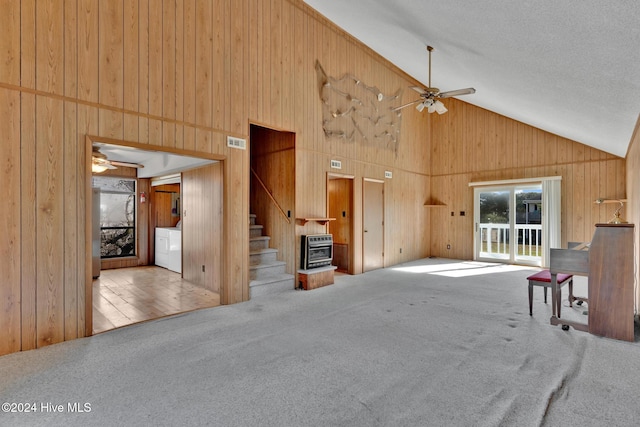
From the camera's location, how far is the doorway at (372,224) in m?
6.89

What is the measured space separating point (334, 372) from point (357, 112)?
5444 mm

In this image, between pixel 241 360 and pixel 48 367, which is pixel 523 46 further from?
pixel 48 367

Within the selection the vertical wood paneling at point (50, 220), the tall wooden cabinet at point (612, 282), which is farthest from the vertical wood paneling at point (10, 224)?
the tall wooden cabinet at point (612, 282)

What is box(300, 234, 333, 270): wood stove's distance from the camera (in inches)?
215

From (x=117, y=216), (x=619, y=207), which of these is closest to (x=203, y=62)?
(x=117, y=216)

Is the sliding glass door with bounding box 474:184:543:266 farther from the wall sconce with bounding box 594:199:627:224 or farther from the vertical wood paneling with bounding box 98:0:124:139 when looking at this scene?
the vertical wood paneling with bounding box 98:0:124:139

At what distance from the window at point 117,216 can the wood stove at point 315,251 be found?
478 centimetres

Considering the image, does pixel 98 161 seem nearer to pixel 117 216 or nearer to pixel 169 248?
pixel 169 248

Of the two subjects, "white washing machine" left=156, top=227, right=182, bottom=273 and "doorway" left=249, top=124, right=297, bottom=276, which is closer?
"doorway" left=249, top=124, right=297, bottom=276

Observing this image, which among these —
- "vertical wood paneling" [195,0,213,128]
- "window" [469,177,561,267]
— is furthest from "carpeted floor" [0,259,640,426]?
"window" [469,177,561,267]

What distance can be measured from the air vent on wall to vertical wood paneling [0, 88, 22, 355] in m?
2.17

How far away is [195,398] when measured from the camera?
2145 millimetres

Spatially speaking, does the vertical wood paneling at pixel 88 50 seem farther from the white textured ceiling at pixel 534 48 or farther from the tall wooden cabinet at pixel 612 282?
the tall wooden cabinet at pixel 612 282

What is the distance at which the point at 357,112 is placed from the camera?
6703mm
